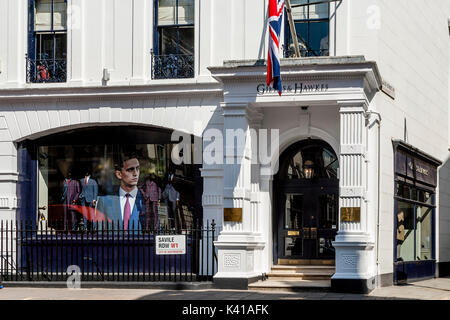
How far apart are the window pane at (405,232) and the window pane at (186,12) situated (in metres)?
7.25

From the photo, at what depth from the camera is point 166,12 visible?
22969mm

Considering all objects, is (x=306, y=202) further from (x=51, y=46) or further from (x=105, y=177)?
(x=51, y=46)

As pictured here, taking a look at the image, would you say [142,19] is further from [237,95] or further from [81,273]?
[81,273]

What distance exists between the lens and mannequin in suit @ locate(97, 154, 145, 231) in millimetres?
22984

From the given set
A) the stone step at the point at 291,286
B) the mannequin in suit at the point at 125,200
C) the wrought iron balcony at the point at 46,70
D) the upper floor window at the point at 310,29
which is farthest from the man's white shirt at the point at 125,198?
the upper floor window at the point at 310,29

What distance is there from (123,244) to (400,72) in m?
8.64

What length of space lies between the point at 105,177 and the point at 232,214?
4207mm

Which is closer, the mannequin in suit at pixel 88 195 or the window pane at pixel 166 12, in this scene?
the window pane at pixel 166 12

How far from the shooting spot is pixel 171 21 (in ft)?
75.2

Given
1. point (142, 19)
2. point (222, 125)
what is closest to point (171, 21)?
point (142, 19)

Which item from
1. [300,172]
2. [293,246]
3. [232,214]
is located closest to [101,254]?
[232,214]

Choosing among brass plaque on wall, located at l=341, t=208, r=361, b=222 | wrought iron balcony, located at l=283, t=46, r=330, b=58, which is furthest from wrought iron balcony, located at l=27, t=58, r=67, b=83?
brass plaque on wall, located at l=341, t=208, r=361, b=222

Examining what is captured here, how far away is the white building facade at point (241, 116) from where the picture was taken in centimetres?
2039
